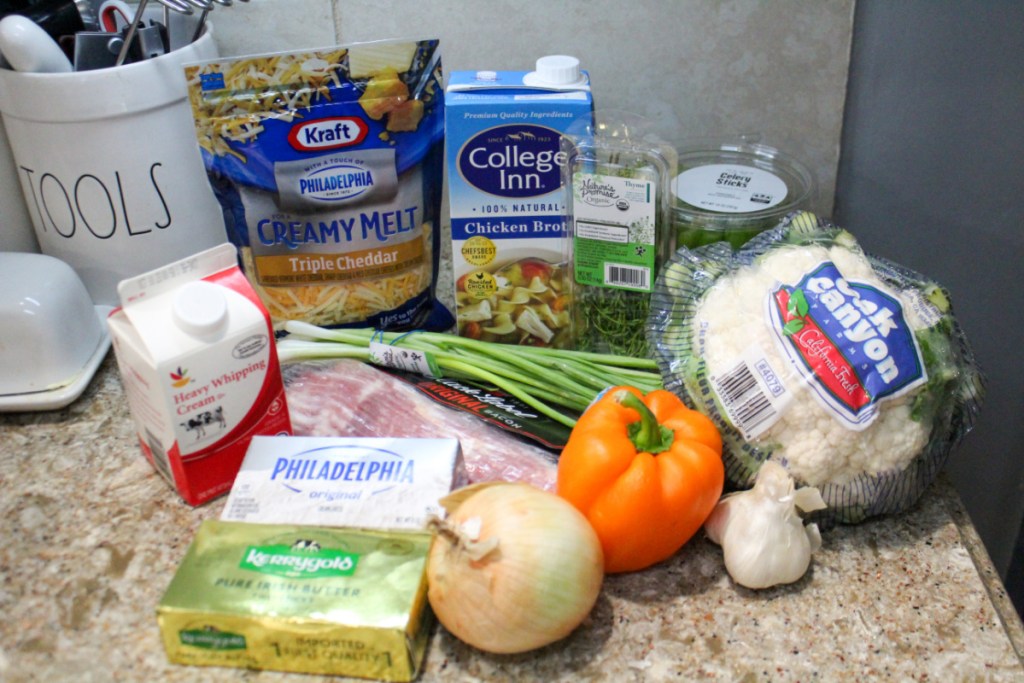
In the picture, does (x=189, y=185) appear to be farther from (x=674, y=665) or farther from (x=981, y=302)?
(x=981, y=302)

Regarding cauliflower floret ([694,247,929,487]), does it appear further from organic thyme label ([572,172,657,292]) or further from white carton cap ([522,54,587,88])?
white carton cap ([522,54,587,88])

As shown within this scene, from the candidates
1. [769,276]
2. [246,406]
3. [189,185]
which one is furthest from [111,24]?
[769,276]

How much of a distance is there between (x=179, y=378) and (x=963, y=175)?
0.79m

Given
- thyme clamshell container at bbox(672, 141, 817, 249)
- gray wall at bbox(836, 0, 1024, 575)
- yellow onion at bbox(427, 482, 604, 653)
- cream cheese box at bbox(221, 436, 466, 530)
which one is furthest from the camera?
thyme clamshell container at bbox(672, 141, 817, 249)

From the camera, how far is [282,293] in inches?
43.8

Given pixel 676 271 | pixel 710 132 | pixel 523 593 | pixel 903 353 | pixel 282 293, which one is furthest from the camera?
pixel 710 132

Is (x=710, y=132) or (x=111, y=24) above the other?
(x=111, y=24)

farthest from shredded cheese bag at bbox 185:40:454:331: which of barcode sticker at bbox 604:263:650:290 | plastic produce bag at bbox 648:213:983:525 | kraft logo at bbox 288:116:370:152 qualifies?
plastic produce bag at bbox 648:213:983:525

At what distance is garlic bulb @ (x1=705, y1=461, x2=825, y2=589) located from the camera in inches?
32.2

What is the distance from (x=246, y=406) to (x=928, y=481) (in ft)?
2.07

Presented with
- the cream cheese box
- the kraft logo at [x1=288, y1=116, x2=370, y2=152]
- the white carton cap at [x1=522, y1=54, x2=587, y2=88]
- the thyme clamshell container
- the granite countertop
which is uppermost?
the white carton cap at [x1=522, y1=54, x2=587, y2=88]

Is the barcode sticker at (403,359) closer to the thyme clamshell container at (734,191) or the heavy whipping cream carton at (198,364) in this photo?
the heavy whipping cream carton at (198,364)

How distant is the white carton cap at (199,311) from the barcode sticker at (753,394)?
0.45 m

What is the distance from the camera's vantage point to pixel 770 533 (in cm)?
82
